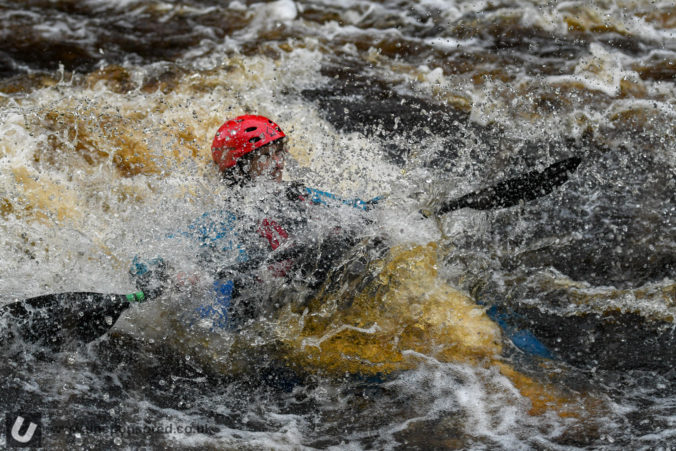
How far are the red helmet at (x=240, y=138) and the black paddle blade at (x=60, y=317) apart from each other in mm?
965

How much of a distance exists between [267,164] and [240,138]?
0.22 meters

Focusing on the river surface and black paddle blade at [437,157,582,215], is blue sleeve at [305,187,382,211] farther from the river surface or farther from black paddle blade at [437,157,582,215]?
black paddle blade at [437,157,582,215]

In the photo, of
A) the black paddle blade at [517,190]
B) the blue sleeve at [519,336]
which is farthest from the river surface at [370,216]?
the black paddle blade at [517,190]

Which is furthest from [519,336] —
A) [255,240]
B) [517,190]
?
[255,240]

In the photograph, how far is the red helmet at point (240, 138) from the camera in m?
3.81

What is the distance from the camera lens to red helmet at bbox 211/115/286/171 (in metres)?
3.81

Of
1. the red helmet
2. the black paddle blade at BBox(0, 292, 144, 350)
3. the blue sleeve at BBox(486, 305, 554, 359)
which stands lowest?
the blue sleeve at BBox(486, 305, 554, 359)

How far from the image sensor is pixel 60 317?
3727mm

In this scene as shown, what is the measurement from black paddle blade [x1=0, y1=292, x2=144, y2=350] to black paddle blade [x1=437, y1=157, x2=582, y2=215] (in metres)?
2.11

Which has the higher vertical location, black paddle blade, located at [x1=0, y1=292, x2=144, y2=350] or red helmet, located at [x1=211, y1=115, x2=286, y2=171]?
red helmet, located at [x1=211, y1=115, x2=286, y2=171]

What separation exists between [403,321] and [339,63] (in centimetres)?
335

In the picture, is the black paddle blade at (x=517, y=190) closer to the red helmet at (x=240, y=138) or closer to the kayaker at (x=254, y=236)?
the kayaker at (x=254, y=236)

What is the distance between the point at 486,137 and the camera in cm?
542

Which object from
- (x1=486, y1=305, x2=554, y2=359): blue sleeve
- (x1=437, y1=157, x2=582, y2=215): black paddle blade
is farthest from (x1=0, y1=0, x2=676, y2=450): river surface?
(x1=437, y1=157, x2=582, y2=215): black paddle blade
